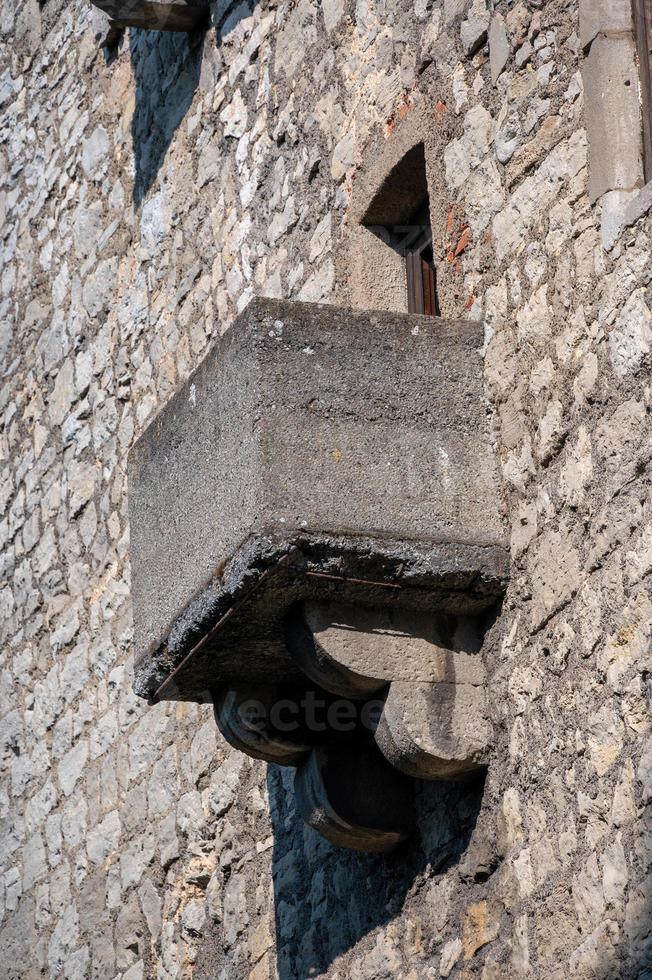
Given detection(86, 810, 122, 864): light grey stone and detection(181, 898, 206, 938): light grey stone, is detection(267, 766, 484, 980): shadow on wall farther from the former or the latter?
detection(86, 810, 122, 864): light grey stone

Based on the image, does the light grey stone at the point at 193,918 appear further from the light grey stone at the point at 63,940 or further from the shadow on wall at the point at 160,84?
the shadow on wall at the point at 160,84

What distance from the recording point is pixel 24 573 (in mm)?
8141

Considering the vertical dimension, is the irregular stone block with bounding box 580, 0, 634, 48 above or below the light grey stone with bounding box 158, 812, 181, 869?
above

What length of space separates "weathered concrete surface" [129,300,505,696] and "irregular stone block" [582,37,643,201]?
25.0 inches

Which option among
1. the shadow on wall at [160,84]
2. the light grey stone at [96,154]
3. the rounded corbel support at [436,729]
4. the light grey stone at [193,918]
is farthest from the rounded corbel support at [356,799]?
the light grey stone at [96,154]

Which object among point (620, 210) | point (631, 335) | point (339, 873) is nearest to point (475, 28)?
point (620, 210)

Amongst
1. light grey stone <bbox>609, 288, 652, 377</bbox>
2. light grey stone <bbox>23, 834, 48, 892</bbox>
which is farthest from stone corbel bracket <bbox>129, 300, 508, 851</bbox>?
light grey stone <bbox>23, 834, 48, 892</bbox>

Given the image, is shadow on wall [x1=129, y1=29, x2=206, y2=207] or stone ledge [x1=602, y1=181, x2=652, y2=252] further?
shadow on wall [x1=129, y1=29, x2=206, y2=207]

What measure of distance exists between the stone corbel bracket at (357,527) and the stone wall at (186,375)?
0.10 meters

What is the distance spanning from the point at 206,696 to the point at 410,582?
97 centimetres

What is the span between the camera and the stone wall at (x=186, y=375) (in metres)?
4.07

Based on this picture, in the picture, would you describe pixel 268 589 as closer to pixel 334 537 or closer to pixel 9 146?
pixel 334 537

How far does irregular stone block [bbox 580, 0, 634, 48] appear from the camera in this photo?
436 cm

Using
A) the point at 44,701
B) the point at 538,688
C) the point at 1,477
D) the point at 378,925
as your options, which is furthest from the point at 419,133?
the point at 1,477
